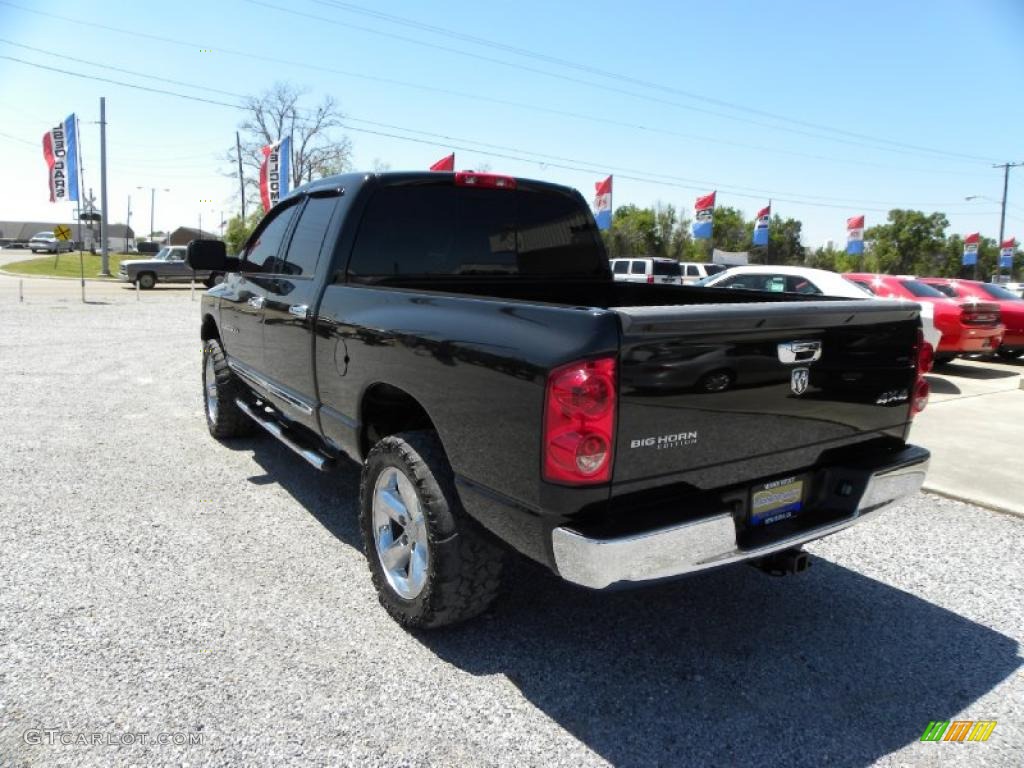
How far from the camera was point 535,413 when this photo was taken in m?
2.27

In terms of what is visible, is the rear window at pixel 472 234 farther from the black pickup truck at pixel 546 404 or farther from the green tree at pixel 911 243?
the green tree at pixel 911 243

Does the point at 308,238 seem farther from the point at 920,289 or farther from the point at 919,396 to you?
the point at 920,289

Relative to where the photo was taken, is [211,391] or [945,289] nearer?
[211,391]

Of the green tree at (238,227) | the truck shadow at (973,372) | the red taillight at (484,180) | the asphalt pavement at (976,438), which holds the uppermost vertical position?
the green tree at (238,227)

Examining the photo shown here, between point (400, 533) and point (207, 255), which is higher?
point (207, 255)

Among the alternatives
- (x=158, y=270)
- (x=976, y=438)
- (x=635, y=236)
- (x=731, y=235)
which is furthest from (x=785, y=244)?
(x=976, y=438)

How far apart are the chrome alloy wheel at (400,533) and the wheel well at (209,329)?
3570mm

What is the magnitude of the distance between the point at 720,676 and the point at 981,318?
1049 cm

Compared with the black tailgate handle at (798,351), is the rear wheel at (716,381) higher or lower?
lower

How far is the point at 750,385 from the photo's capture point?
98.8 inches

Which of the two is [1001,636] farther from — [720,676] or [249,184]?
[249,184]

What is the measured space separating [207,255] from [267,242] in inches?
17.7

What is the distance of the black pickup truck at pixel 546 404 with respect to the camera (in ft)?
7.37

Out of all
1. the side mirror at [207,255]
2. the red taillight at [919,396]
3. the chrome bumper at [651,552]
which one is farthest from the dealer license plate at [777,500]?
the side mirror at [207,255]
